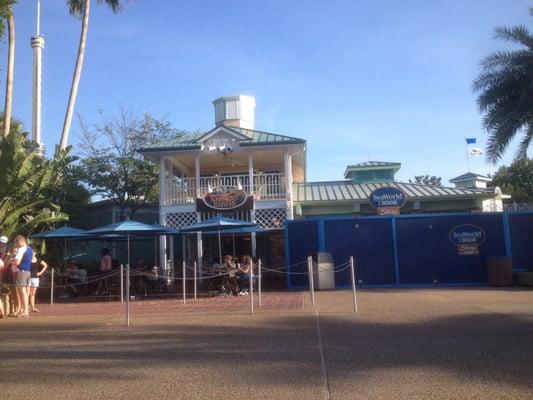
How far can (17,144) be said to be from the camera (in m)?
14.9

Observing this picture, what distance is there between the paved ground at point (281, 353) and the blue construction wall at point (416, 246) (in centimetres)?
470

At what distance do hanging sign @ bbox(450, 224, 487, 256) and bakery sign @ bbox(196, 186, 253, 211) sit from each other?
22.7ft

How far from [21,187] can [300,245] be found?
8558 millimetres

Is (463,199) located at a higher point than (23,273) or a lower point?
higher

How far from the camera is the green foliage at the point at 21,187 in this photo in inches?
580

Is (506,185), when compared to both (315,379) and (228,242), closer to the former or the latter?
(228,242)

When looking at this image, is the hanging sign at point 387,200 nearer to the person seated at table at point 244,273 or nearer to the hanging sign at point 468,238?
the hanging sign at point 468,238

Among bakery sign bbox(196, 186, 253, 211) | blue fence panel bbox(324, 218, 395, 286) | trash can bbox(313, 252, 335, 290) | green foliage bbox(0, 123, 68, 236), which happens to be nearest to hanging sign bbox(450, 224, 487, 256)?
blue fence panel bbox(324, 218, 395, 286)

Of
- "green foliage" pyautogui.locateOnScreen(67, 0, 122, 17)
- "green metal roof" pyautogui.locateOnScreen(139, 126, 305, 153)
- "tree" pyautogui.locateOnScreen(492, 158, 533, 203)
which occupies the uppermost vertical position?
"green foliage" pyautogui.locateOnScreen(67, 0, 122, 17)

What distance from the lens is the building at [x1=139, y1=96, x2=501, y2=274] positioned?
19078 mm

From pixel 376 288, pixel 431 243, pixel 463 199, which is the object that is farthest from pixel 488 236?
pixel 463 199

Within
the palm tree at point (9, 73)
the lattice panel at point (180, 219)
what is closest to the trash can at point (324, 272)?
the lattice panel at point (180, 219)

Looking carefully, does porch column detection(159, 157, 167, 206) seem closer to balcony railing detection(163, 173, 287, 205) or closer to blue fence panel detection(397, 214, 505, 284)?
balcony railing detection(163, 173, 287, 205)

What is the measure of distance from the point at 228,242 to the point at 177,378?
54.8ft
